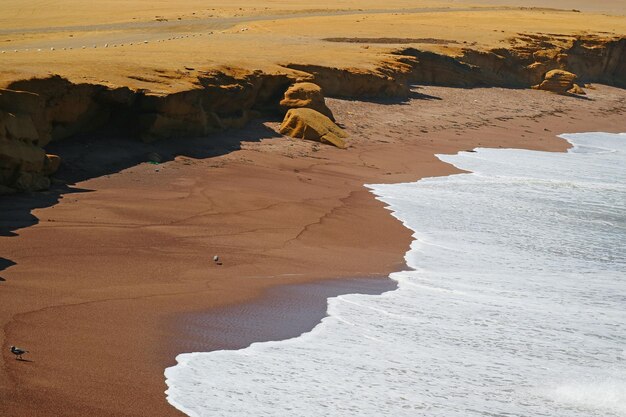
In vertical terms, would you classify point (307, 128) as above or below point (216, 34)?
below

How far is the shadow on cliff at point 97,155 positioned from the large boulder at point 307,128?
794mm

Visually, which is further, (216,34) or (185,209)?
(216,34)

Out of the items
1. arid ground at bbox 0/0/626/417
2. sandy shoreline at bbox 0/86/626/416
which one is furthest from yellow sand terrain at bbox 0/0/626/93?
sandy shoreline at bbox 0/86/626/416

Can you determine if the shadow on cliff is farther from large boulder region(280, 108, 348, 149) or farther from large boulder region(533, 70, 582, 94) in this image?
large boulder region(533, 70, 582, 94)

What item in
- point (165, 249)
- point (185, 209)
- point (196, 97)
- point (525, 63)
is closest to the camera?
point (165, 249)

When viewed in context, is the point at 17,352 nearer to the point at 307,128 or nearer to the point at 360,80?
the point at 307,128

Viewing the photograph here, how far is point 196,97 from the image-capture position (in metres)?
16.4

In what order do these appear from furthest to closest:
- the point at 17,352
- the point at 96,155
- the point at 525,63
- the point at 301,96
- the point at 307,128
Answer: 1. the point at 525,63
2. the point at 301,96
3. the point at 307,128
4. the point at 96,155
5. the point at 17,352

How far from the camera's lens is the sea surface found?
22.3 feet

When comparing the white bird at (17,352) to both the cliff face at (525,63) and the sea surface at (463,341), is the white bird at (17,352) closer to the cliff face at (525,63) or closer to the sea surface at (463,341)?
the sea surface at (463,341)

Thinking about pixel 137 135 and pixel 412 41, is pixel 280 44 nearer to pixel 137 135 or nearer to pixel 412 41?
pixel 412 41

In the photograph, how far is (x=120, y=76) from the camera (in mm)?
15586

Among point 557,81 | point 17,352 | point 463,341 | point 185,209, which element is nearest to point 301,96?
point 185,209

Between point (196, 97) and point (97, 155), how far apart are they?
2733 mm
